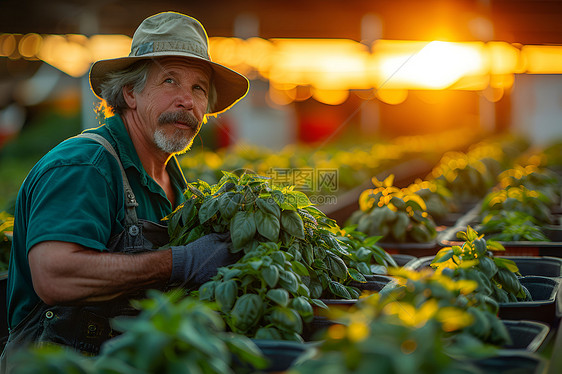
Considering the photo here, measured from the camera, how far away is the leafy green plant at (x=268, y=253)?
131 centimetres

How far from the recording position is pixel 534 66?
70.3 feet

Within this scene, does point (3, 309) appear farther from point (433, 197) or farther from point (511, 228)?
point (433, 197)

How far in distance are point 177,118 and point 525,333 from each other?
1.44 meters

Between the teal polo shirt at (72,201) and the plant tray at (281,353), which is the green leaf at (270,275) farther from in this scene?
the teal polo shirt at (72,201)

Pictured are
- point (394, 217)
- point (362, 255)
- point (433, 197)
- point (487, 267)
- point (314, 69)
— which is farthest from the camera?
point (314, 69)

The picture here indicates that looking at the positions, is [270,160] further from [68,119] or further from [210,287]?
[68,119]

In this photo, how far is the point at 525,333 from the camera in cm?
132

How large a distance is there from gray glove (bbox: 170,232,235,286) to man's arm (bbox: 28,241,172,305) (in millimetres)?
34

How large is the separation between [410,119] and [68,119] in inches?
506

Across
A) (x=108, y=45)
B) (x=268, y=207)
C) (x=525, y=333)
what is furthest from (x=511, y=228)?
(x=108, y=45)

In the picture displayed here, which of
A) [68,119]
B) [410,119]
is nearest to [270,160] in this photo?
[68,119]

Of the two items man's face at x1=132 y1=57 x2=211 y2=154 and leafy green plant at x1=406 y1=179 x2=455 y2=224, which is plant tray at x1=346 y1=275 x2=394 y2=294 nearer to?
man's face at x1=132 y1=57 x2=211 y2=154

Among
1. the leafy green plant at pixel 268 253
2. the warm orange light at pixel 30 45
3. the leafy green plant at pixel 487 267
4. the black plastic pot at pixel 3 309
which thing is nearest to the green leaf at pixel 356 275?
the leafy green plant at pixel 268 253

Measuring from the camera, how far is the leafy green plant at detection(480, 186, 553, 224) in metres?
3.08
